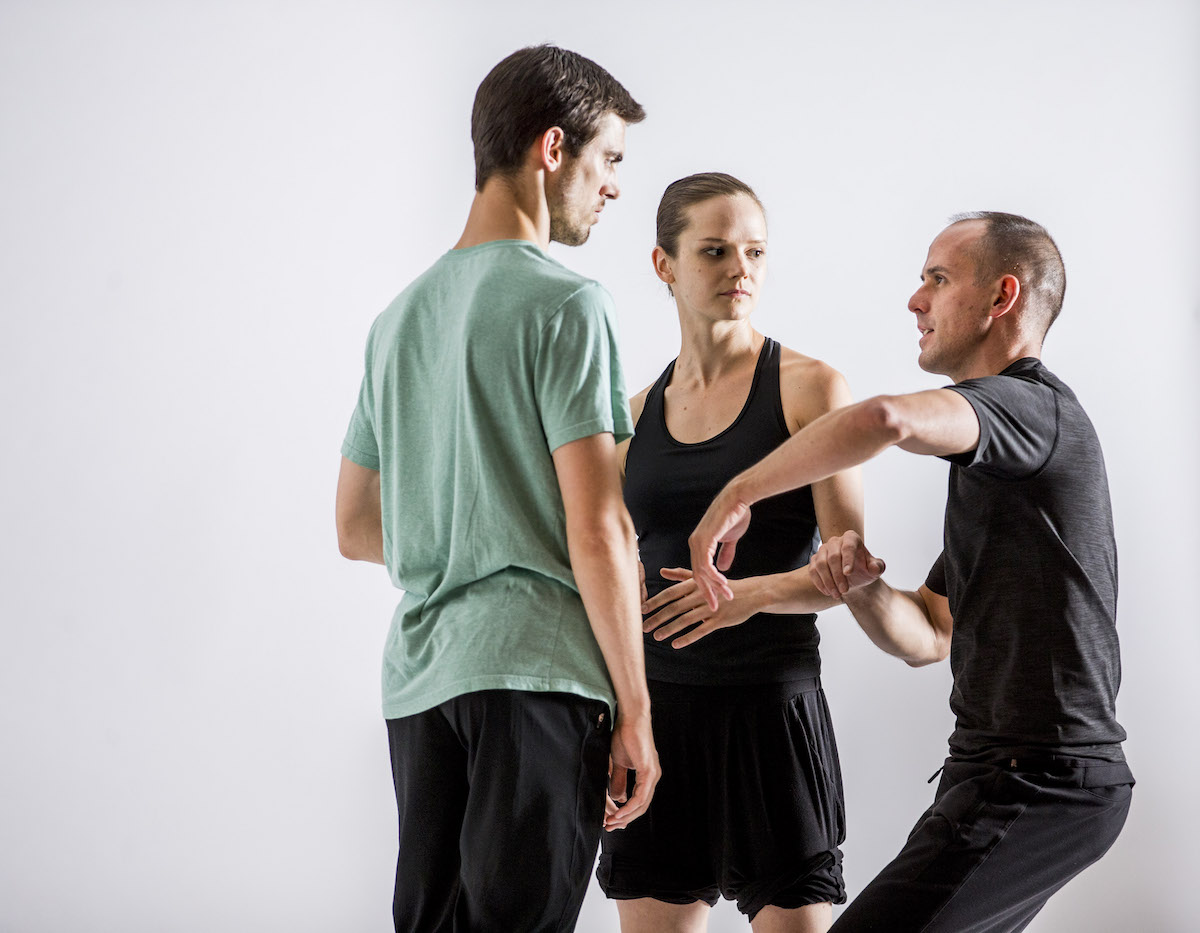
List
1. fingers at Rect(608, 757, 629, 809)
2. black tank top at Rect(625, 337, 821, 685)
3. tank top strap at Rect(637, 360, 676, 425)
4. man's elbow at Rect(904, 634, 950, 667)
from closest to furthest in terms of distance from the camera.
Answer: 1. fingers at Rect(608, 757, 629, 809)
2. black tank top at Rect(625, 337, 821, 685)
3. man's elbow at Rect(904, 634, 950, 667)
4. tank top strap at Rect(637, 360, 676, 425)

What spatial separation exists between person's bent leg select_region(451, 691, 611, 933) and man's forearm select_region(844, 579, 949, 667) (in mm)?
595

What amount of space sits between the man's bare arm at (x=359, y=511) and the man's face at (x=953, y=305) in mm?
893

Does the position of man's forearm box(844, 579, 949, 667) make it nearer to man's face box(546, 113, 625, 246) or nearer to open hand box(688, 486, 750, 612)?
open hand box(688, 486, 750, 612)

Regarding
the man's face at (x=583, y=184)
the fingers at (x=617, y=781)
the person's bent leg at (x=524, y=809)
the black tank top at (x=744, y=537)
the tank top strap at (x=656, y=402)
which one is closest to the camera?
the person's bent leg at (x=524, y=809)

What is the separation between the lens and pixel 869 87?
2.77 m

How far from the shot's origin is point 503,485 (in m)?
1.21

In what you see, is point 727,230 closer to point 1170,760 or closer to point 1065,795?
point 1065,795

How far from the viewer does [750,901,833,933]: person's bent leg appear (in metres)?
1.66

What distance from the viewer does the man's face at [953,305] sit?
1.68 meters

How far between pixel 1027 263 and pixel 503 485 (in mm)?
969

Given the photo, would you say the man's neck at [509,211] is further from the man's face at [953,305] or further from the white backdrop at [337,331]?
the white backdrop at [337,331]

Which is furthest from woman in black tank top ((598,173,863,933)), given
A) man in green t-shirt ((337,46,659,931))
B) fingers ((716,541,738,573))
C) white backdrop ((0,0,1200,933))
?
white backdrop ((0,0,1200,933))

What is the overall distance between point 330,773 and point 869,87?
2.28 m

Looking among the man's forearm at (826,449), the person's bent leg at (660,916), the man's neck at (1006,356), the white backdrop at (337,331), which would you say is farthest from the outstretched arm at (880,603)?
the white backdrop at (337,331)
